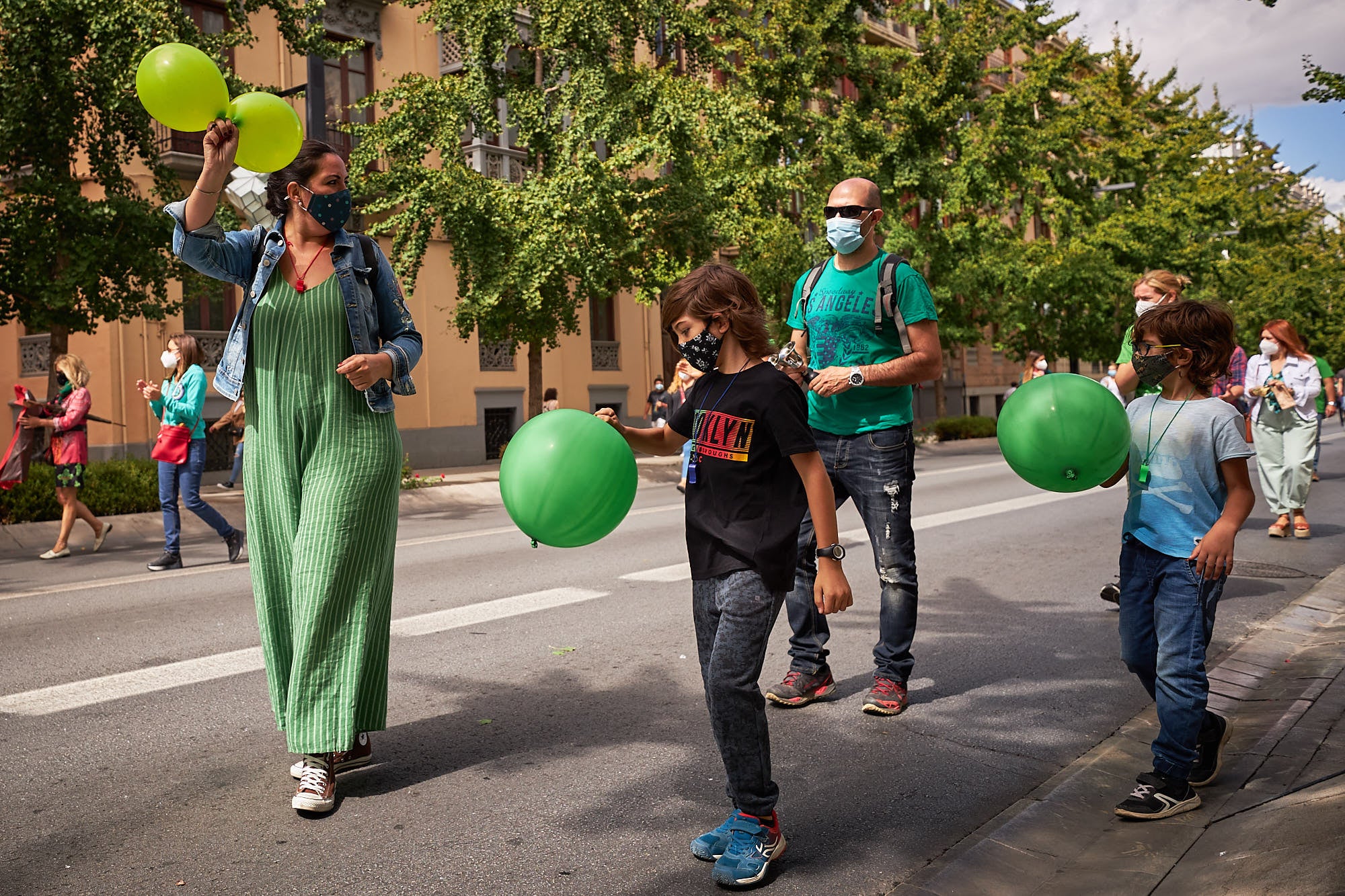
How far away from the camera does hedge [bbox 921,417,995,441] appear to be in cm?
3169

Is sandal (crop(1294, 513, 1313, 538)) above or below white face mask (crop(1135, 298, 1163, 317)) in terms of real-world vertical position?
below

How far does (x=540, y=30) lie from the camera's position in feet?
58.4

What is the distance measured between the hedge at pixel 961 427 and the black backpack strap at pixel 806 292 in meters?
27.2

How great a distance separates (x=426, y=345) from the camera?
25.5 m

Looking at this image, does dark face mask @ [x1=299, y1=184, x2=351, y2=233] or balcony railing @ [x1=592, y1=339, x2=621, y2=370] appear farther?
balcony railing @ [x1=592, y1=339, x2=621, y2=370]

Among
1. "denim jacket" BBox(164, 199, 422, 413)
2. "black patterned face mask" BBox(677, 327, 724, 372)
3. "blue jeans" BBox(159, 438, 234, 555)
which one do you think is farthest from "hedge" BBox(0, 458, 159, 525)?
"black patterned face mask" BBox(677, 327, 724, 372)

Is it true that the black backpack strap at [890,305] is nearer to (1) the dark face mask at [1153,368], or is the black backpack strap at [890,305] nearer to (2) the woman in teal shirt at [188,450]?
(1) the dark face mask at [1153,368]

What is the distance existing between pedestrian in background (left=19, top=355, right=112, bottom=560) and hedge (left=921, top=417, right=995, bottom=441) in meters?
24.2

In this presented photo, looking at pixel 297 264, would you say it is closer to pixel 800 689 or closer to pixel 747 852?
pixel 747 852

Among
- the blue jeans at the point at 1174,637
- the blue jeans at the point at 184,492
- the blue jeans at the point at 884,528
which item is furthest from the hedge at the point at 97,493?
the blue jeans at the point at 1174,637

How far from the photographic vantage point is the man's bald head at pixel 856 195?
446 cm

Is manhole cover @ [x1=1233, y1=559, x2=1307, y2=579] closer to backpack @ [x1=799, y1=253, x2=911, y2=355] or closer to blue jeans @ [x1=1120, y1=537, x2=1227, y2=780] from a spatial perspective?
backpack @ [x1=799, y1=253, x2=911, y2=355]

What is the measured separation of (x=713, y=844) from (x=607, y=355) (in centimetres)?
2617

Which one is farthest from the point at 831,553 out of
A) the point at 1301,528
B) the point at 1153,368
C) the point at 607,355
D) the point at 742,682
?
the point at 607,355
